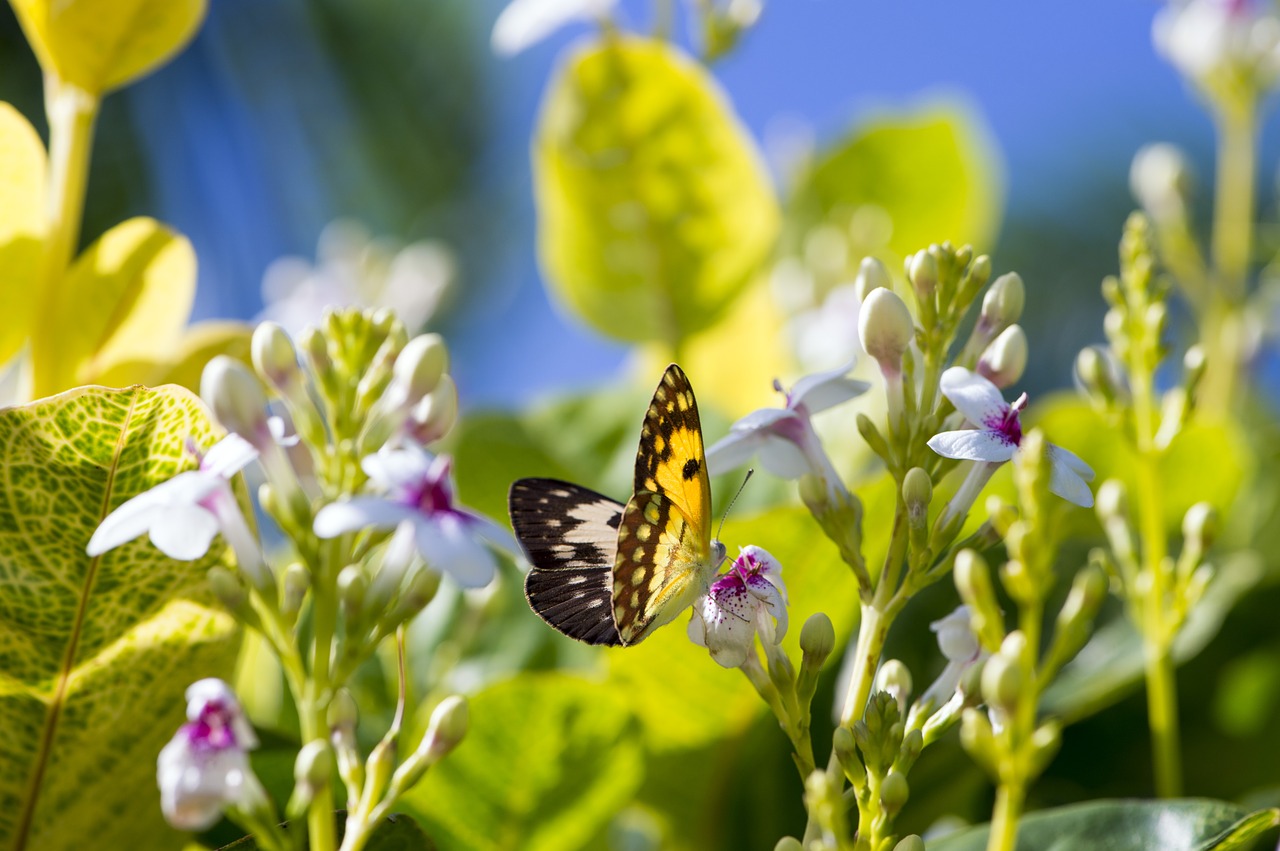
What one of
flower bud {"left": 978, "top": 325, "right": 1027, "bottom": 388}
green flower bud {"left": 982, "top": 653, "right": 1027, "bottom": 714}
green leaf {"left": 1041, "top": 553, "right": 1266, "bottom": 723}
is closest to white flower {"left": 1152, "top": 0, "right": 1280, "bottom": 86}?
green leaf {"left": 1041, "top": 553, "right": 1266, "bottom": 723}

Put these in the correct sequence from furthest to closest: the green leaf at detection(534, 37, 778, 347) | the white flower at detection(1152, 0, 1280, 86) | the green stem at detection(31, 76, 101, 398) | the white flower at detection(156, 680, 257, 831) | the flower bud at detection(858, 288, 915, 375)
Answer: the white flower at detection(1152, 0, 1280, 86)
the green leaf at detection(534, 37, 778, 347)
the green stem at detection(31, 76, 101, 398)
the flower bud at detection(858, 288, 915, 375)
the white flower at detection(156, 680, 257, 831)

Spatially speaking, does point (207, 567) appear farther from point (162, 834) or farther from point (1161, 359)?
point (1161, 359)

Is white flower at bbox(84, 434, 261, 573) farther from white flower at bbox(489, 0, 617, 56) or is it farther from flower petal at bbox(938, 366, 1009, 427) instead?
white flower at bbox(489, 0, 617, 56)

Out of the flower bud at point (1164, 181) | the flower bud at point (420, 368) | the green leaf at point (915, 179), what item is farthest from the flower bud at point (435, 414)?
the flower bud at point (1164, 181)

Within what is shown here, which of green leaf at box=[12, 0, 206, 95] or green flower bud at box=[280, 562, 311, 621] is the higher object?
green leaf at box=[12, 0, 206, 95]

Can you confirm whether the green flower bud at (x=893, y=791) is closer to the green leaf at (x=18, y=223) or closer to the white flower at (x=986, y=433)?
the white flower at (x=986, y=433)

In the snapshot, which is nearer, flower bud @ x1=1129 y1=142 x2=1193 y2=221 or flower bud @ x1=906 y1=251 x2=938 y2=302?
flower bud @ x1=906 y1=251 x2=938 y2=302

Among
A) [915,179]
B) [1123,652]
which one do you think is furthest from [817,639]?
[915,179]
